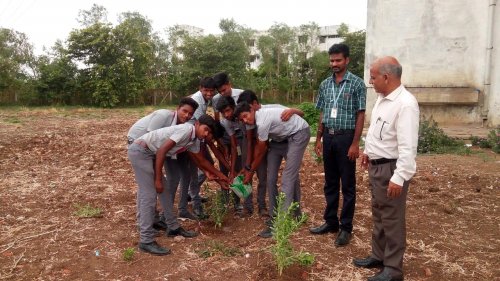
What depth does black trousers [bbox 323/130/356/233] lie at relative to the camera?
3.97 m

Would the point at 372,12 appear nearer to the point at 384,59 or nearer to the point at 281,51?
the point at 384,59

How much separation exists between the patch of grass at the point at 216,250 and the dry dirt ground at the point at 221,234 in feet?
0.03

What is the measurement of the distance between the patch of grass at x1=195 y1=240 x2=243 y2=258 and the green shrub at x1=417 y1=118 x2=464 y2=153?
5957 mm

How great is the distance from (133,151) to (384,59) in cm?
235

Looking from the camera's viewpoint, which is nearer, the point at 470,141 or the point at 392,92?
the point at 392,92

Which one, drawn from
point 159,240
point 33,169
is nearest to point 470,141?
point 159,240

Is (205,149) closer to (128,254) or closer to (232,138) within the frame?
(232,138)

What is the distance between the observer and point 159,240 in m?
4.22

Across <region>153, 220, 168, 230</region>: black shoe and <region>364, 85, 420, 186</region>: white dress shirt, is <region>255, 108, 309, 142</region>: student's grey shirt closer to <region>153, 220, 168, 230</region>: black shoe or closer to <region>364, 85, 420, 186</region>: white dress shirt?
<region>364, 85, 420, 186</region>: white dress shirt

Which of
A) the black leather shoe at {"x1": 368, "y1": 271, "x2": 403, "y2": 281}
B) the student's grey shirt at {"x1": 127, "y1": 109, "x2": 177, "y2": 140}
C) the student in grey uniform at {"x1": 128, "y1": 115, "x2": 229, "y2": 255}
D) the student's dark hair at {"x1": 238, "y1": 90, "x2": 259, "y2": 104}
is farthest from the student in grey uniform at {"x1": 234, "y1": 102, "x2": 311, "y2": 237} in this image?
the black leather shoe at {"x1": 368, "y1": 271, "x2": 403, "y2": 281}

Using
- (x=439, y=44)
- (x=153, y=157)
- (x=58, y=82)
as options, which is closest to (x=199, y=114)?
(x=153, y=157)

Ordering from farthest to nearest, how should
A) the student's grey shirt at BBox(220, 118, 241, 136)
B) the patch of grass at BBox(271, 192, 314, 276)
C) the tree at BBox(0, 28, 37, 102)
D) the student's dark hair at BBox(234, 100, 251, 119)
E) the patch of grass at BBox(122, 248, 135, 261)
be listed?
the tree at BBox(0, 28, 37, 102)
the student's grey shirt at BBox(220, 118, 241, 136)
the student's dark hair at BBox(234, 100, 251, 119)
the patch of grass at BBox(122, 248, 135, 261)
the patch of grass at BBox(271, 192, 314, 276)

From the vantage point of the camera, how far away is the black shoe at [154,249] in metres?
3.85

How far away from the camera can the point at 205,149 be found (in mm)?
4883
